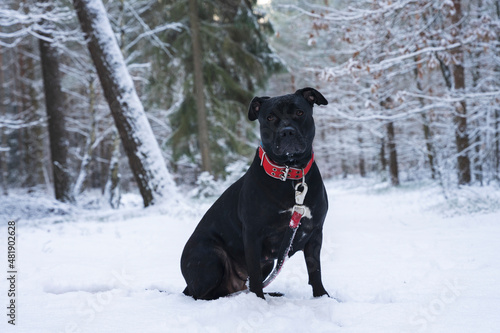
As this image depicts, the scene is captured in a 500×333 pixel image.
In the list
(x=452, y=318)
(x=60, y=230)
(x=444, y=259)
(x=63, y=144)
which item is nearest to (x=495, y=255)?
(x=444, y=259)

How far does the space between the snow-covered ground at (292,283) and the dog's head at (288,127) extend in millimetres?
1041

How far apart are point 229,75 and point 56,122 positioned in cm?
693

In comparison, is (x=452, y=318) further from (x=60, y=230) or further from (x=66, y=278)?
(x=60, y=230)

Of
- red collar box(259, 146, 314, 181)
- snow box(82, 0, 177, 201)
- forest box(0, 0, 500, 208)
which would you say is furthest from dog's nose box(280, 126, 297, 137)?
snow box(82, 0, 177, 201)

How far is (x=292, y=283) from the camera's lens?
131 inches

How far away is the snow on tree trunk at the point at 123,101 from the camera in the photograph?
27.3 feet

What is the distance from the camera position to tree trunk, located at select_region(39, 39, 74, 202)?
10.6 meters

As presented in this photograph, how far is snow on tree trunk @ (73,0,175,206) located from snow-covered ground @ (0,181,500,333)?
1.94m

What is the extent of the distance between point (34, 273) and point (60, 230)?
3266mm

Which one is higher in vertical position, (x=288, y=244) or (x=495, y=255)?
(x=288, y=244)

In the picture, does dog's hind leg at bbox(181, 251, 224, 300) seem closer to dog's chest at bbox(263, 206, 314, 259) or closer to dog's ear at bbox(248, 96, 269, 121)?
dog's chest at bbox(263, 206, 314, 259)

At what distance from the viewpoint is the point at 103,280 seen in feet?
11.4

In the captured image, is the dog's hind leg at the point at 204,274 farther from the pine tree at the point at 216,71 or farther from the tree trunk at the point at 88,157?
the pine tree at the point at 216,71

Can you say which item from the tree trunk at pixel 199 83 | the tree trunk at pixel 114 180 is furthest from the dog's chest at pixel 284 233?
the tree trunk at pixel 114 180
